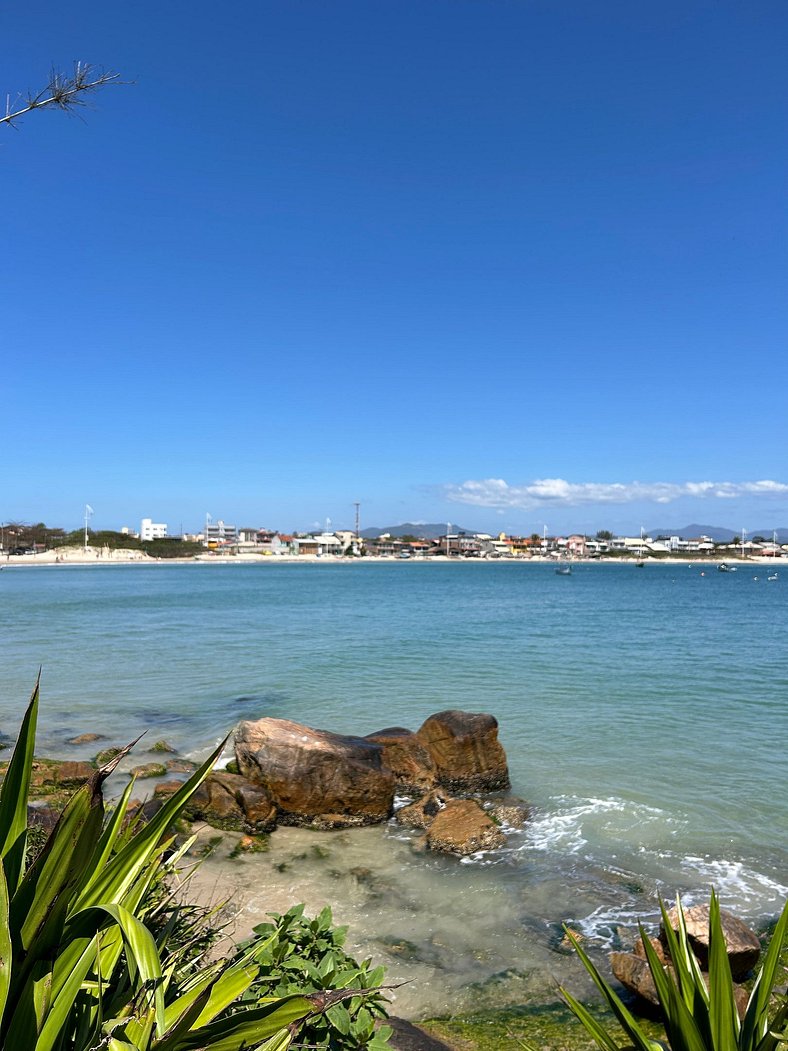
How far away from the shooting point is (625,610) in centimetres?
5262

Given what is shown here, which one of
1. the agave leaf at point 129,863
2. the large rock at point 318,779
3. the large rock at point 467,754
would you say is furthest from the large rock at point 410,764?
the agave leaf at point 129,863

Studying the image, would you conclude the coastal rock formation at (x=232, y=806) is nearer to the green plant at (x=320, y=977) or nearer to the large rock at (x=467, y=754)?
the large rock at (x=467, y=754)

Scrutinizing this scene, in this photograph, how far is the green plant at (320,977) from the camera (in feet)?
11.9

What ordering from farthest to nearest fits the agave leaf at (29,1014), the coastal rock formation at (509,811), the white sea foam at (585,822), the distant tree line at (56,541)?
the distant tree line at (56,541) → the coastal rock formation at (509,811) → the white sea foam at (585,822) → the agave leaf at (29,1014)

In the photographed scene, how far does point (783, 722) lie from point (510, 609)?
37.4 m

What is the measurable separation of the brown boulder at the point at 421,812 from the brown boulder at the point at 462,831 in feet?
1.18

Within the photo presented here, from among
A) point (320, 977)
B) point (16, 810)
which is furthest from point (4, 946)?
point (320, 977)

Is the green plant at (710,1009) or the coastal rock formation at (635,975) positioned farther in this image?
the coastal rock formation at (635,975)

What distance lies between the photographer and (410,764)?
1141cm

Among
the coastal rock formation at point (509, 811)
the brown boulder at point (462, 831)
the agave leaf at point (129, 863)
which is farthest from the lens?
the coastal rock formation at point (509, 811)

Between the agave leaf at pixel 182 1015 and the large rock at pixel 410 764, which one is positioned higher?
the agave leaf at pixel 182 1015

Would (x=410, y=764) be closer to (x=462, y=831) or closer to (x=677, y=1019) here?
(x=462, y=831)

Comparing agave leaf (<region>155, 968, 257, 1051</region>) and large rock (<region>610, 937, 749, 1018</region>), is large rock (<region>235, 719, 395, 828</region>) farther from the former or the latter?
agave leaf (<region>155, 968, 257, 1051</region>)

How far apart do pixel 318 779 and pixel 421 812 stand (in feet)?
5.23
